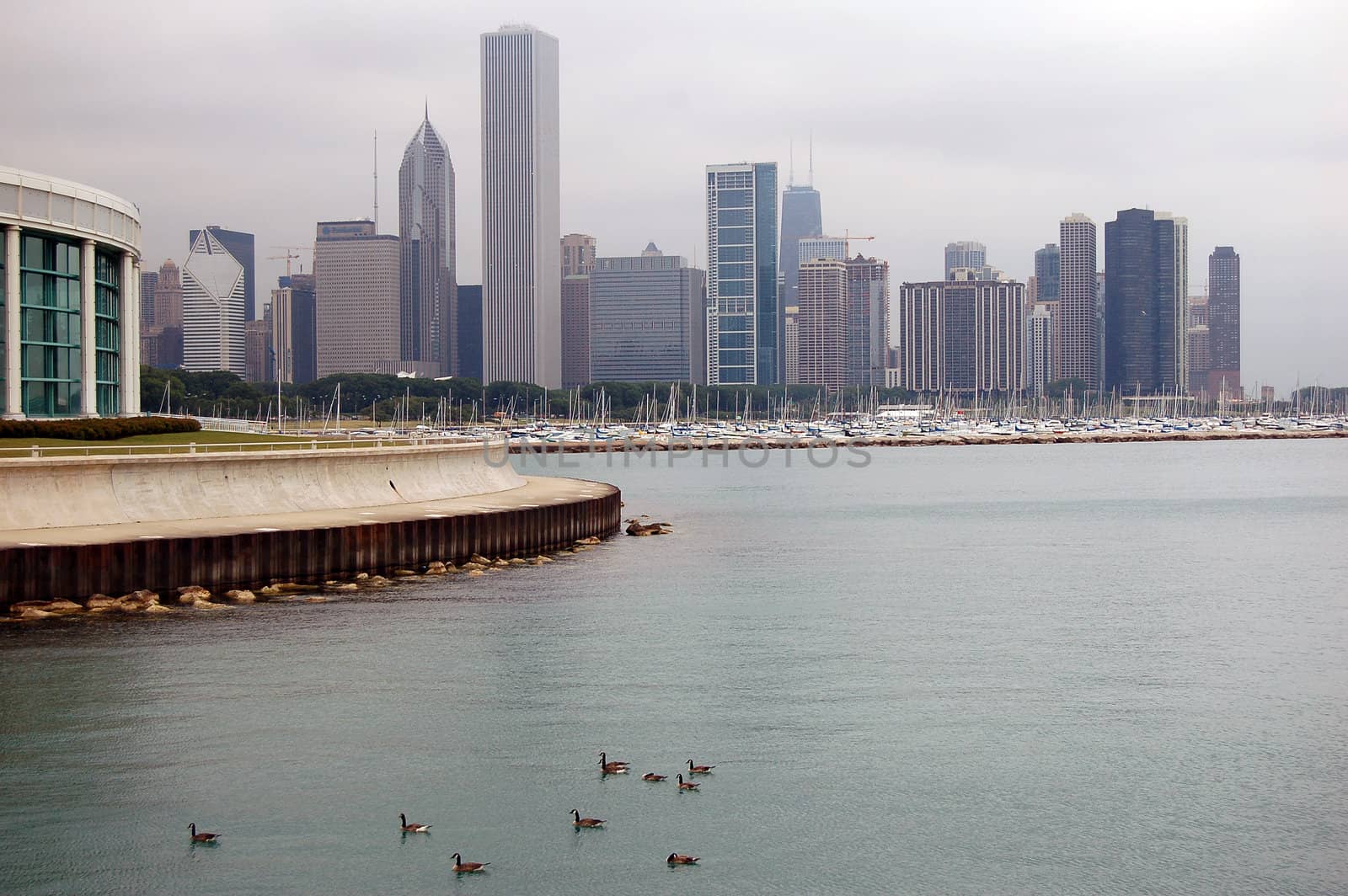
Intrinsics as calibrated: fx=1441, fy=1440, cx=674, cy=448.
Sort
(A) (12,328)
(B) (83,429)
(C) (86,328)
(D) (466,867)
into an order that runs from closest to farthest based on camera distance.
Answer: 1. (D) (466,867)
2. (B) (83,429)
3. (A) (12,328)
4. (C) (86,328)

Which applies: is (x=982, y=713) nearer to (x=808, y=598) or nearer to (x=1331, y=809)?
(x=1331, y=809)

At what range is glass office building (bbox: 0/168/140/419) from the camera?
63.1m

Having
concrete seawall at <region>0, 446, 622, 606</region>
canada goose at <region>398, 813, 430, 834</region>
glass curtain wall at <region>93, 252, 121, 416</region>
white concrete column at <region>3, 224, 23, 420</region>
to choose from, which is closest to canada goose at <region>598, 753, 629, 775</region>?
canada goose at <region>398, 813, 430, 834</region>

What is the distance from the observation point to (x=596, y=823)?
25.7m

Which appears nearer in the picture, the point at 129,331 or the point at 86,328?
the point at 86,328

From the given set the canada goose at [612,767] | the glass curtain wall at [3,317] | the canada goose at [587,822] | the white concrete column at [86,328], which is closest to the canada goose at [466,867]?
the canada goose at [587,822]

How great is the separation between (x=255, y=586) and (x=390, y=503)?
15.0 m

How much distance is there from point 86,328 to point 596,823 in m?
52.1

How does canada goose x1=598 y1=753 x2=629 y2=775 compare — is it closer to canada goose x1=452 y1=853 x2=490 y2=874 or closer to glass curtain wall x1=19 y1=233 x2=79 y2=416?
canada goose x1=452 y1=853 x2=490 y2=874

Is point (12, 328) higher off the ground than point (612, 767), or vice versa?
point (12, 328)

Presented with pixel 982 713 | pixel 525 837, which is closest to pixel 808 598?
pixel 982 713

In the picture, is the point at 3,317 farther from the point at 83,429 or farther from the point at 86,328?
the point at 83,429

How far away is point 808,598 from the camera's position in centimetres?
5359

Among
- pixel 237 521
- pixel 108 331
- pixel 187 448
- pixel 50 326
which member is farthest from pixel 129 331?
pixel 237 521
